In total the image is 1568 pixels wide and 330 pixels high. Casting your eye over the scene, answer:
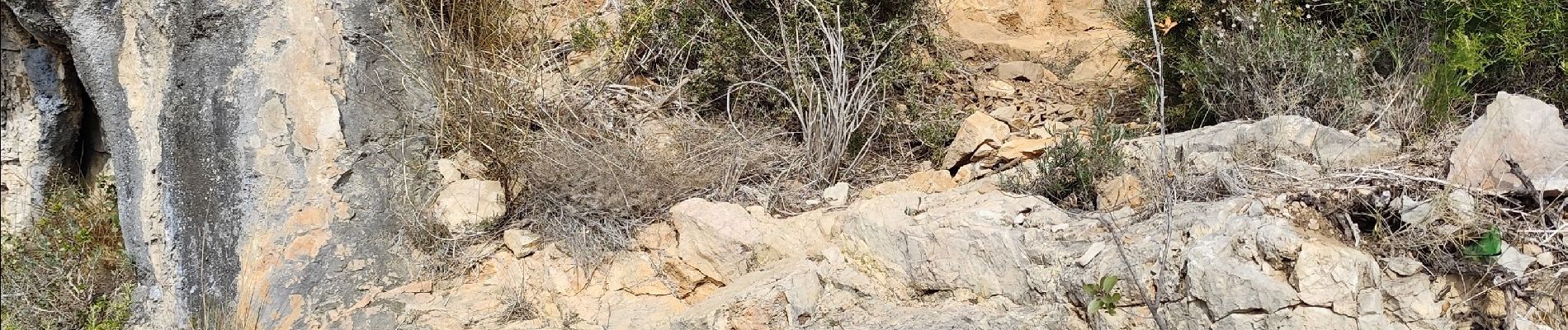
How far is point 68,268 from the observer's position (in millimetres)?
4410

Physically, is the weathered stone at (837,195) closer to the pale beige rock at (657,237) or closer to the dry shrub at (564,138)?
the dry shrub at (564,138)

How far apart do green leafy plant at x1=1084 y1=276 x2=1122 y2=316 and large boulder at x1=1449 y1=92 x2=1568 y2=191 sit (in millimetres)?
868

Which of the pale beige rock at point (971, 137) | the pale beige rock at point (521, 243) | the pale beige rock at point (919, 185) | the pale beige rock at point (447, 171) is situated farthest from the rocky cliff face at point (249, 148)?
the pale beige rock at point (971, 137)

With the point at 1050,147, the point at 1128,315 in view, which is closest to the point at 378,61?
the point at 1050,147

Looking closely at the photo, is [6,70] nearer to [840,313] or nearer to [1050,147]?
[840,313]

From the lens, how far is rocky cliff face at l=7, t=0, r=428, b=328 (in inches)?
135

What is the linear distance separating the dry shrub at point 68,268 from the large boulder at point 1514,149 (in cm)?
440

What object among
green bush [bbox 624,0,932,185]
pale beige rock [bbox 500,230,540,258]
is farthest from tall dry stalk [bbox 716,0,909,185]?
pale beige rock [bbox 500,230,540,258]

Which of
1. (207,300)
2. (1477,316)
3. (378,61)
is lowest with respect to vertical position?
(207,300)

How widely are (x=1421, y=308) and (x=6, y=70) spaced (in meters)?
5.34

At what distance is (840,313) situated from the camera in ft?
9.37

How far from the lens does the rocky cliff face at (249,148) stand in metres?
3.43

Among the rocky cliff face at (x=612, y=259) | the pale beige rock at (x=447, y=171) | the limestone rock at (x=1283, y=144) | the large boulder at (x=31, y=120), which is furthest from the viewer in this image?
the large boulder at (x=31, y=120)

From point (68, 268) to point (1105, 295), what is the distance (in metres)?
4.18
